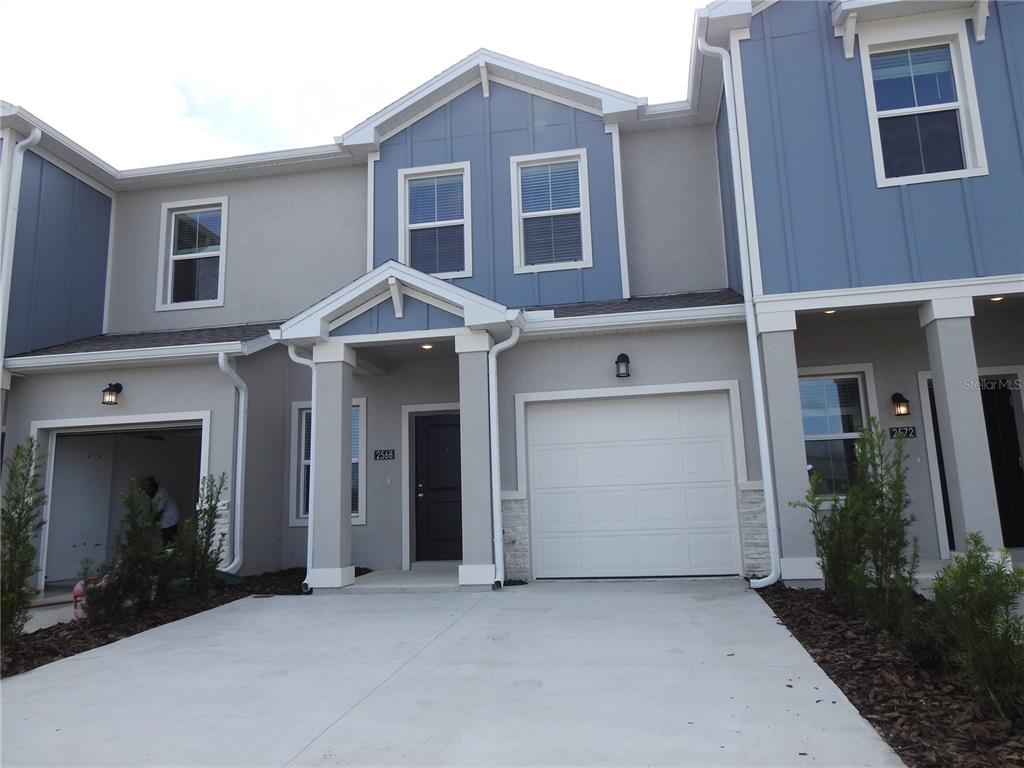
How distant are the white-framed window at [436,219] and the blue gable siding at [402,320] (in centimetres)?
178

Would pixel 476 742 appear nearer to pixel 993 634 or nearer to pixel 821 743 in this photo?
pixel 821 743

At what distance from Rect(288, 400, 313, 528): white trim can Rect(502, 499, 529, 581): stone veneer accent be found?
9.84 feet

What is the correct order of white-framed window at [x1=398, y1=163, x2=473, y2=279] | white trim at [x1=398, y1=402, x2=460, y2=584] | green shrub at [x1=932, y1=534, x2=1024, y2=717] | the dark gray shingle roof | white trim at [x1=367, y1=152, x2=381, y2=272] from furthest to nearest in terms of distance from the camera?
white trim at [x1=367, y1=152, x2=381, y2=272] → white-framed window at [x1=398, y1=163, x2=473, y2=279] → white trim at [x1=398, y1=402, x2=460, y2=584] → the dark gray shingle roof → green shrub at [x1=932, y1=534, x2=1024, y2=717]

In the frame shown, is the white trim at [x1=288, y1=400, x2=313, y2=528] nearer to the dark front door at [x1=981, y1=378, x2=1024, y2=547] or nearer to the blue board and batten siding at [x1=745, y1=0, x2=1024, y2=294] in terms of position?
the blue board and batten siding at [x1=745, y1=0, x2=1024, y2=294]

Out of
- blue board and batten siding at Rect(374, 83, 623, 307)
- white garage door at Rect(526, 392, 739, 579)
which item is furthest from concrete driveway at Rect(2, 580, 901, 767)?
blue board and batten siding at Rect(374, 83, 623, 307)

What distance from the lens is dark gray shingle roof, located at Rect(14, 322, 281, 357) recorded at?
8.73 meters

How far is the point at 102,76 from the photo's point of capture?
27.5 feet

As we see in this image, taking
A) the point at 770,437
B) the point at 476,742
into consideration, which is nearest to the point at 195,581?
the point at 476,742

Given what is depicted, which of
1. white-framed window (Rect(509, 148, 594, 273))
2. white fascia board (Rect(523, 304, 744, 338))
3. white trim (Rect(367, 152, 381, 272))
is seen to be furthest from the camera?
white trim (Rect(367, 152, 381, 272))

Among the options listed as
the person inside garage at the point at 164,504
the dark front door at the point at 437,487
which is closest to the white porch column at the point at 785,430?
the dark front door at the point at 437,487

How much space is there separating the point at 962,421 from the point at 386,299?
232 inches

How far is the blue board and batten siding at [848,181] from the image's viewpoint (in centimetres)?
694

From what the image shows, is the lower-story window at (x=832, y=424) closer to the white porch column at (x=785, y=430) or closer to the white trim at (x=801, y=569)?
the white porch column at (x=785, y=430)

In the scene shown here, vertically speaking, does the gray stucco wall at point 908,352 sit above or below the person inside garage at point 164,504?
above
